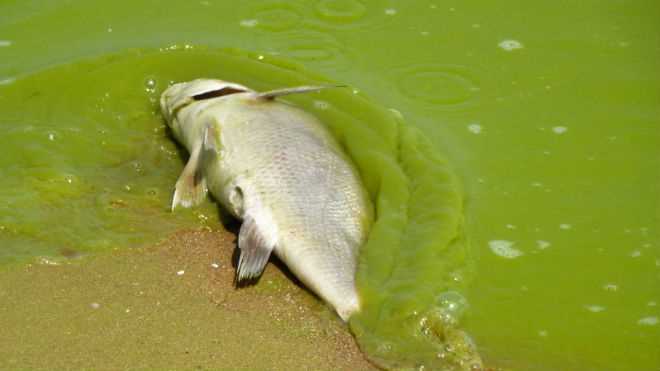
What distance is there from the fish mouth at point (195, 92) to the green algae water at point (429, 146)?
24 centimetres

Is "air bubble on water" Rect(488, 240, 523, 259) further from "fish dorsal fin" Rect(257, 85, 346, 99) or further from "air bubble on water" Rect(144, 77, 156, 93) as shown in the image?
"air bubble on water" Rect(144, 77, 156, 93)

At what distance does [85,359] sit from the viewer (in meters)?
4.16

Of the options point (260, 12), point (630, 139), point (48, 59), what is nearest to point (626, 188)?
point (630, 139)

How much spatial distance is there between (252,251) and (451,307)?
1.09 meters

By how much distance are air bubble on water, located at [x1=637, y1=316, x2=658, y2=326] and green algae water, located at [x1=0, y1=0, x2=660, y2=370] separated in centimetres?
2

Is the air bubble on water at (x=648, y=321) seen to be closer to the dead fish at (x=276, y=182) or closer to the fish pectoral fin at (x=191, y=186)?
the dead fish at (x=276, y=182)

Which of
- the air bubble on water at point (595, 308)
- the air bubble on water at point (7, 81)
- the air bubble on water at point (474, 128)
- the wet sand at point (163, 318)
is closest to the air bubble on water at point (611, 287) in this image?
the air bubble on water at point (595, 308)

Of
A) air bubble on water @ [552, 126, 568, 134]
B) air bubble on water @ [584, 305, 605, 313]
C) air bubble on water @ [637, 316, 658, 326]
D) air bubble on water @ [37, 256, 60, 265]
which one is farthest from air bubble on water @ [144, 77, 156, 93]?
air bubble on water @ [637, 316, 658, 326]

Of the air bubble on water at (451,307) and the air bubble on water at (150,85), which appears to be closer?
the air bubble on water at (451,307)

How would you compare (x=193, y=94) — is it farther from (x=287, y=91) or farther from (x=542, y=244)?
(x=542, y=244)

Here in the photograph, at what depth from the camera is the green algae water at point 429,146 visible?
4.66m

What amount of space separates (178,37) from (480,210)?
9.89ft

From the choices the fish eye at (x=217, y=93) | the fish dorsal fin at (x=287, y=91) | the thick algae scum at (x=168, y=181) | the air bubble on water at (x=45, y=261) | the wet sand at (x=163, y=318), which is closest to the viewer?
the wet sand at (x=163, y=318)

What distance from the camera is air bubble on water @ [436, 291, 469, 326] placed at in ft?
14.9
